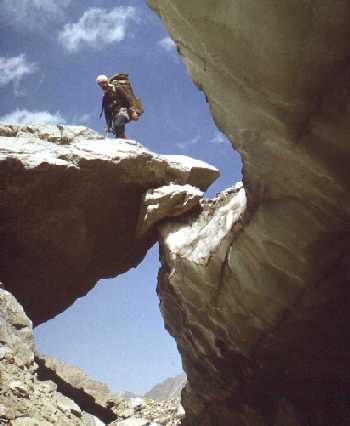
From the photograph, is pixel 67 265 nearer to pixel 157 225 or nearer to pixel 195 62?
pixel 157 225

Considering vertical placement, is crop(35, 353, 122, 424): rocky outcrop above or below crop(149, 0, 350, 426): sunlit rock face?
above

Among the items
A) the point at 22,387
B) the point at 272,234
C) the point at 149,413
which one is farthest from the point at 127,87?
the point at 149,413

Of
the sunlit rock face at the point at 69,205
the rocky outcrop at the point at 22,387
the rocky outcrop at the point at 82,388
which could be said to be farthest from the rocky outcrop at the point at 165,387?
the rocky outcrop at the point at 22,387

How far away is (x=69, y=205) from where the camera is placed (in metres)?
12.9

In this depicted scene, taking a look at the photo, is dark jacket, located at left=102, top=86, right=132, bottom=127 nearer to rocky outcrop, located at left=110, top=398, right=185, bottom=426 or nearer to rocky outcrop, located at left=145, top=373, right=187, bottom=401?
rocky outcrop, located at left=110, top=398, right=185, bottom=426

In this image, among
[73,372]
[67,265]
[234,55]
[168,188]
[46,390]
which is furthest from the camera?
[73,372]

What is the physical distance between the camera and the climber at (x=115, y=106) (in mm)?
14656

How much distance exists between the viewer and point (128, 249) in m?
15.0

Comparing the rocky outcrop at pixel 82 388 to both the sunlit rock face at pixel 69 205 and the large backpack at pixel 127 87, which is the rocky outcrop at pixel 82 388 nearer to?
the sunlit rock face at pixel 69 205

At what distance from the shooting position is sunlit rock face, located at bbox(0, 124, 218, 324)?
1174 centimetres

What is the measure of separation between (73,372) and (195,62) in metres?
16.3

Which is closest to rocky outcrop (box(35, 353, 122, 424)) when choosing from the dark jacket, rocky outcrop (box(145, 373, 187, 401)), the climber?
the climber

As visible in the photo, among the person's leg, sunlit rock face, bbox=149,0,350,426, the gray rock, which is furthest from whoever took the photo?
the person's leg

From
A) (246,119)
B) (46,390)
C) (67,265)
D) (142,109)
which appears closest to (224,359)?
(46,390)
